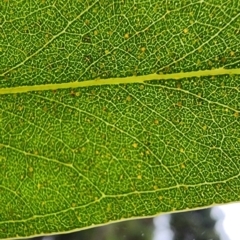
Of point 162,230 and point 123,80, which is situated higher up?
point 123,80

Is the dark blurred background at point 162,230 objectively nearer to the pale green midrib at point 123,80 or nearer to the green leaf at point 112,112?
the green leaf at point 112,112

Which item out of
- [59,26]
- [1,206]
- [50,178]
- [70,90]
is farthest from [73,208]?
[59,26]

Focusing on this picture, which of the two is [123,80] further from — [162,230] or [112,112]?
[162,230]

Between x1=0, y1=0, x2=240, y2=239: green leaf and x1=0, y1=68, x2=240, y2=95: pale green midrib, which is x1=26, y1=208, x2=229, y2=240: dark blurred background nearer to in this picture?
x1=0, y1=0, x2=240, y2=239: green leaf

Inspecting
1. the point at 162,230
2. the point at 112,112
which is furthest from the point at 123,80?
the point at 162,230

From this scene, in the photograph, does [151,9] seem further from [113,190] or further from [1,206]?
[1,206]

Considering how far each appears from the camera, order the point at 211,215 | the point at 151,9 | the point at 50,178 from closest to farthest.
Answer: the point at 151,9
the point at 50,178
the point at 211,215

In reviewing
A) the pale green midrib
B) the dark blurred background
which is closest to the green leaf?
Result: the pale green midrib

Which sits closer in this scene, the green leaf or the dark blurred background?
the green leaf
